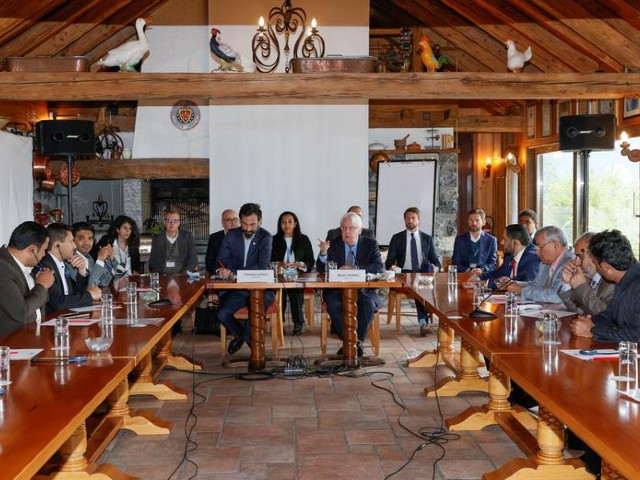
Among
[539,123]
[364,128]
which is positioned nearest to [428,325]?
[364,128]

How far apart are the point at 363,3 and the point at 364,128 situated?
5.14 feet

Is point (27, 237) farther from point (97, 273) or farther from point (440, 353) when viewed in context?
point (440, 353)

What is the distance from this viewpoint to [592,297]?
390 centimetres

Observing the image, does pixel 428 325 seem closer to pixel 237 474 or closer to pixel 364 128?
pixel 364 128

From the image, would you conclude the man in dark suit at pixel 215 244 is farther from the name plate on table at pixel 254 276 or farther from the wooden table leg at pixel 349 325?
the wooden table leg at pixel 349 325

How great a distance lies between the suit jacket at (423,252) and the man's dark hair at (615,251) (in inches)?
161

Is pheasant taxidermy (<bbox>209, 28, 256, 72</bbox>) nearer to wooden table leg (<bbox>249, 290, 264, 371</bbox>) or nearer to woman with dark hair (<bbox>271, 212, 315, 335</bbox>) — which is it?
woman with dark hair (<bbox>271, 212, 315, 335</bbox>)

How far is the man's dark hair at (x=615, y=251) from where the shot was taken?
353 centimetres

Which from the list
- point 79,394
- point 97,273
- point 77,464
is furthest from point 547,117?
point 79,394

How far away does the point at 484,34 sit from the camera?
10086 millimetres

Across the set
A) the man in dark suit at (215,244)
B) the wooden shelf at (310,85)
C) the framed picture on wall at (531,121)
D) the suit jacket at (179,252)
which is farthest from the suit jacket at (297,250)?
the framed picture on wall at (531,121)

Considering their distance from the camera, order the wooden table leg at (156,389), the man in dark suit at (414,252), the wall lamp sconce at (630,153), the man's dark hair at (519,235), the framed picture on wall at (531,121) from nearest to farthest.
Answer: the wooden table leg at (156,389) → the man's dark hair at (519,235) → the man in dark suit at (414,252) → the wall lamp sconce at (630,153) → the framed picture on wall at (531,121)

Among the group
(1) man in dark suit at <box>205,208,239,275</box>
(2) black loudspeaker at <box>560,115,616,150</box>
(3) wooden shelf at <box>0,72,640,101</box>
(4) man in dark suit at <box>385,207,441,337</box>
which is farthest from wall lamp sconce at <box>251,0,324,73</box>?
(2) black loudspeaker at <box>560,115,616,150</box>

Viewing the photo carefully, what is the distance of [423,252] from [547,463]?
14.6ft
